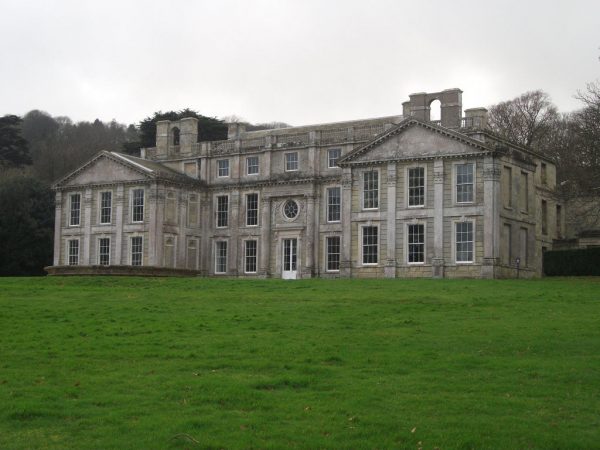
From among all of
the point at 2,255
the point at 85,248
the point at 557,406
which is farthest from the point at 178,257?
the point at 557,406

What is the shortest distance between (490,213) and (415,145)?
220 inches

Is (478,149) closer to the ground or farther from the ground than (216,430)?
farther from the ground

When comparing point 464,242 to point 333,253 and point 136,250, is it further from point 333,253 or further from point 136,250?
point 136,250

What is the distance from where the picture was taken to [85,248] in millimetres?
63344

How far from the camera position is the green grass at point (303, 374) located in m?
13.2

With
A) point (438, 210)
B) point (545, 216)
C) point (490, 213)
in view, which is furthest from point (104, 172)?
point (545, 216)

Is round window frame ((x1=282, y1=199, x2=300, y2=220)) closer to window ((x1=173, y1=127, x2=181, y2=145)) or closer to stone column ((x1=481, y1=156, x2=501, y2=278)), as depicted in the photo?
window ((x1=173, y1=127, x2=181, y2=145))

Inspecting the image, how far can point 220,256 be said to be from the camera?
63125 millimetres

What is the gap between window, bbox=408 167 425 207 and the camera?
4959 cm

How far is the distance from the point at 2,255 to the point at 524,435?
188 feet

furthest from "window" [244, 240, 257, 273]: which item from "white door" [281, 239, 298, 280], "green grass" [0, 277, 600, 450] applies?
"green grass" [0, 277, 600, 450]

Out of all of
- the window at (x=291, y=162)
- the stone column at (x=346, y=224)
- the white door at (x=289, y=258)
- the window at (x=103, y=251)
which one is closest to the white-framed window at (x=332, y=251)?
the white door at (x=289, y=258)

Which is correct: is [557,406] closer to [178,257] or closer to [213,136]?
[178,257]

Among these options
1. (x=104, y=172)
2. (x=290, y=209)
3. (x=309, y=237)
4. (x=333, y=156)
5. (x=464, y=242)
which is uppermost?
(x=333, y=156)
